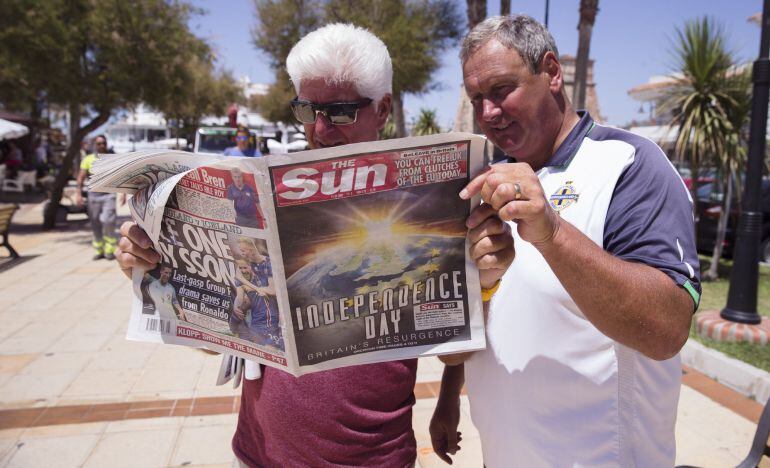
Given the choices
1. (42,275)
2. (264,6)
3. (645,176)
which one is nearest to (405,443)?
(645,176)

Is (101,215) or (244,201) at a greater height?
(244,201)

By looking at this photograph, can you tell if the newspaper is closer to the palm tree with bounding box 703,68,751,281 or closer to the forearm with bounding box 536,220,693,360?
the forearm with bounding box 536,220,693,360

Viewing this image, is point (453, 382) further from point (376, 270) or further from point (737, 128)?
point (737, 128)

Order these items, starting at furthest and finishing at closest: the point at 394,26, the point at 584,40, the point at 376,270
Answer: the point at 394,26
the point at 584,40
the point at 376,270

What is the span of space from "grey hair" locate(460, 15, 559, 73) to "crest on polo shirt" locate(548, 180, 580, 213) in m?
0.39

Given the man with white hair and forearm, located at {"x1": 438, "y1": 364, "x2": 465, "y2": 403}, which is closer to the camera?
the man with white hair

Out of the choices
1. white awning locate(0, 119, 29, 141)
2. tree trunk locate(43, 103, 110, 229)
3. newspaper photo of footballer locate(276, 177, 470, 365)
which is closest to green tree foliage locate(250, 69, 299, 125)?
white awning locate(0, 119, 29, 141)

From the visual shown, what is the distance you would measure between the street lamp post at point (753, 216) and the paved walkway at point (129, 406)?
3.84ft

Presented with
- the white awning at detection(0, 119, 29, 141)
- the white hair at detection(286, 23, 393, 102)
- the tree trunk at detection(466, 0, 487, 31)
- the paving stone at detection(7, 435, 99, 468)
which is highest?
the tree trunk at detection(466, 0, 487, 31)

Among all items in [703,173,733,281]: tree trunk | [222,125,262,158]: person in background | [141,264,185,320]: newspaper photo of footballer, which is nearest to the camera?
[141,264,185,320]: newspaper photo of footballer

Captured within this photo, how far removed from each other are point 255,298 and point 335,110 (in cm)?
57

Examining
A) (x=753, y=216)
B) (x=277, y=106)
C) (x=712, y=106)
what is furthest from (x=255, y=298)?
(x=277, y=106)

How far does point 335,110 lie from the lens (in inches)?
58.6

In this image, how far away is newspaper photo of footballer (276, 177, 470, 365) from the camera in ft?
3.77
